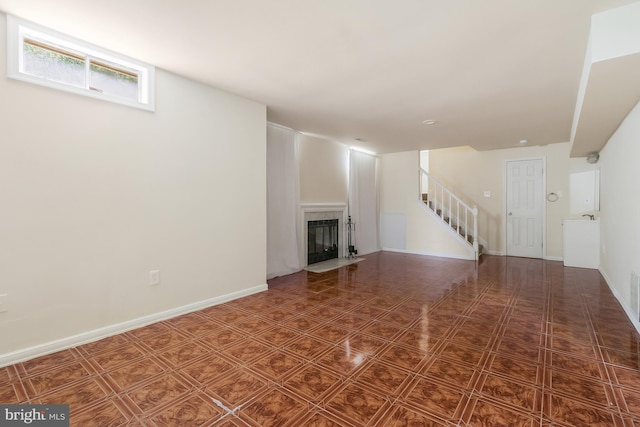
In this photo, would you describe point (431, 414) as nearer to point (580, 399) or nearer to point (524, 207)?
point (580, 399)

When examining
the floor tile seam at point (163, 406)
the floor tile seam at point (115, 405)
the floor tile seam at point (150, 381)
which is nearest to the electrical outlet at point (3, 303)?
the floor tile seam at point (150, 381)

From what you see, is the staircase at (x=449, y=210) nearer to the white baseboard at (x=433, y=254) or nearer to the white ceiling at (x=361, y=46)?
the white baseboard at (x=433, y=254)

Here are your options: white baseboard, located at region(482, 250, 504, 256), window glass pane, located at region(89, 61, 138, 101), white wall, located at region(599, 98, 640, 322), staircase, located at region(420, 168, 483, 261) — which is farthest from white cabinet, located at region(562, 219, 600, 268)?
window glass pane, located at region(89, 61, 138, 101)

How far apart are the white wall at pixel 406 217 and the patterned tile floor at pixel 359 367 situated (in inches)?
124

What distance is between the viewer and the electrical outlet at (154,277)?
2894mm

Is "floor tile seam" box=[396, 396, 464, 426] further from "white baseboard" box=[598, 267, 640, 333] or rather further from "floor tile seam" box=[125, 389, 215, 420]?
"white baseboard" box=[598, 267, 640, 333]

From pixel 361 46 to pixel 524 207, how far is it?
6025 millimetres

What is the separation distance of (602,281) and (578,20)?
4.06 m

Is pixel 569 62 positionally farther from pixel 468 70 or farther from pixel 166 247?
pixel 166 247

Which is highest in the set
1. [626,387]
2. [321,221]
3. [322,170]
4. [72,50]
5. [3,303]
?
[72,50]

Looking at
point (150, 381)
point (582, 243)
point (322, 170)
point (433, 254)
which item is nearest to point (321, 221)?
point (322, 170)

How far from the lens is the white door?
641 cm

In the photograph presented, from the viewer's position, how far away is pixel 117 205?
2660mm

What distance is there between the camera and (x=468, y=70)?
286 cm
